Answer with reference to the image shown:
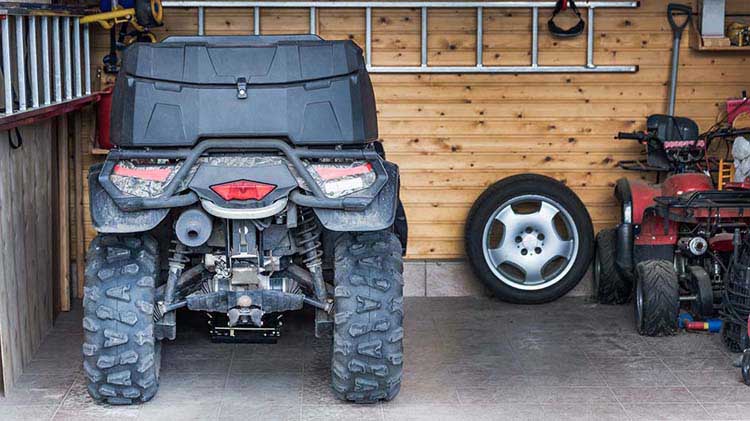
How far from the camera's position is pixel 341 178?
19.3 feet

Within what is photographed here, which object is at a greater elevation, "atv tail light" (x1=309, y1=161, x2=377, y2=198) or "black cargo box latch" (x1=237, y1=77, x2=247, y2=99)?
"black cargo box latch" (x1=237, y1=77, x2=247, y2=99)

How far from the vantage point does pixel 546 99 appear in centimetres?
869

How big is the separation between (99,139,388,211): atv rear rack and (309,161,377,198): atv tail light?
0.03 m

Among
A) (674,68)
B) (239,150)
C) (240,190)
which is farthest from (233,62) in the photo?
(674,68)

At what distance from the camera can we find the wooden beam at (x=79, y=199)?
8523 millimetres

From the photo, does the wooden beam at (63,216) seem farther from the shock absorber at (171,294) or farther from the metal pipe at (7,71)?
the shock absorber at (171,294)

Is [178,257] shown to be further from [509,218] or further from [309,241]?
[509,218]

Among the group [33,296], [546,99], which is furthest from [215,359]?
[546,99]

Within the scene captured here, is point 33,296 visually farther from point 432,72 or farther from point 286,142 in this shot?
point 432,72

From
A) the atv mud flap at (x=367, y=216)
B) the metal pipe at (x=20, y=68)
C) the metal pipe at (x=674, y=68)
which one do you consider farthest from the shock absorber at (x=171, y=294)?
the metal pipe at (x=674, y=68)

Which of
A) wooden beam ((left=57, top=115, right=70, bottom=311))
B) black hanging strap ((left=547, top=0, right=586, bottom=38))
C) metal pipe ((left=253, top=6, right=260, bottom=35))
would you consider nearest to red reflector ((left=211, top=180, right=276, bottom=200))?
wooden beam ((left=57, top=115, right=70, bottom=311))

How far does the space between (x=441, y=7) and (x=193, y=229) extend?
338 centimetres

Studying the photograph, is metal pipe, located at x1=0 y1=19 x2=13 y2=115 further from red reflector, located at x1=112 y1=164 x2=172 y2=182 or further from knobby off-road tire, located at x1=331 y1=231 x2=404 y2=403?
knobby off-road tire, located at x1=331 y1=231 x2=404 y2=403

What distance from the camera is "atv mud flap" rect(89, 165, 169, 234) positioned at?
19.0 feet
